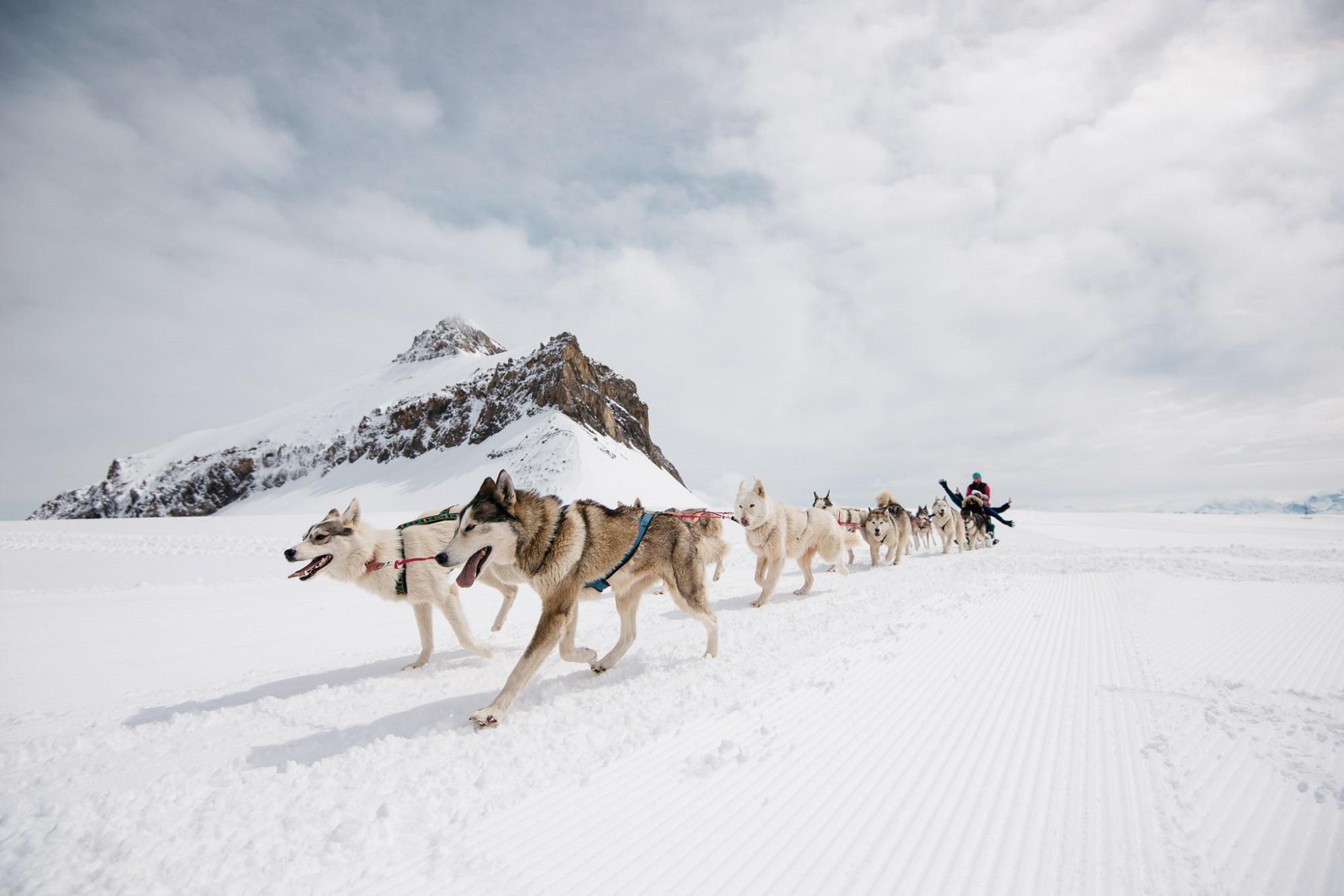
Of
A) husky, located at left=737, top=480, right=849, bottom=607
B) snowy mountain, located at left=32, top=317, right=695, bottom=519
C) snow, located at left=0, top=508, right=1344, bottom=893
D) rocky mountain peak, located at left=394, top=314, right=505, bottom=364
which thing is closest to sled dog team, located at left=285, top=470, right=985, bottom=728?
snow, located at left=0, top=508, right=1344, bottom=893

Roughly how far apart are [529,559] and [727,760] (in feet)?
7.44

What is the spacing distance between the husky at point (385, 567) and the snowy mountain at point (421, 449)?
3521cm

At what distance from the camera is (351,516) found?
5.97 m

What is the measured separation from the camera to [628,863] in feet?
6.81

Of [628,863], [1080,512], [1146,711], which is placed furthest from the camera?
[1080,512]

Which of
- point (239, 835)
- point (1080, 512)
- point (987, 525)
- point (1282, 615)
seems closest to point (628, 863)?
point (239, 835)

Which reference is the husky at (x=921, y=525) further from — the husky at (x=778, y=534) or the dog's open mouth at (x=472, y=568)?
the dog's open mouth at (x=472, y=568)

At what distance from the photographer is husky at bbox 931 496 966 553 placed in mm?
15734

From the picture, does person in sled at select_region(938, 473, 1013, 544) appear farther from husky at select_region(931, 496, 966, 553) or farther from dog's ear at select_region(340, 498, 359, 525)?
dog's ear at select_region(340, 498, 359, 525)

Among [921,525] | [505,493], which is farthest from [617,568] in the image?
[921,525]

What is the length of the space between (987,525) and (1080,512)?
119 feet

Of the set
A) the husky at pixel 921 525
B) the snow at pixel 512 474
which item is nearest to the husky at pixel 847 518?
the husky at pixel 921 525

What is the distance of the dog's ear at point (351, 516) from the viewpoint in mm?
5824

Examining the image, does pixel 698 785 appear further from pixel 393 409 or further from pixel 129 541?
pixel 393 409
